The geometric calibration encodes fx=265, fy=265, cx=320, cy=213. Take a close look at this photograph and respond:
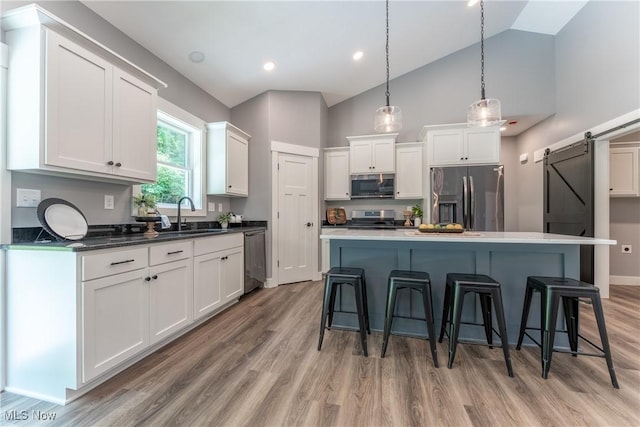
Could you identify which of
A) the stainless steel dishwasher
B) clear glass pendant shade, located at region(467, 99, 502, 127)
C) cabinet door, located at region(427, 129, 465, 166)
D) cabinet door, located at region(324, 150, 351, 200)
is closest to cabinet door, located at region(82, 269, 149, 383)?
the stainless steel dishwasher

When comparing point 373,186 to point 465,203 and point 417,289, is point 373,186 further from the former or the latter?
point 417,289

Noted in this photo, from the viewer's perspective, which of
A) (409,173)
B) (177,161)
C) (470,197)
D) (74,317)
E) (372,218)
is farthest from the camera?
(372,218)

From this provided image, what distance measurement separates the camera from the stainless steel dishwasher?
3381 mm

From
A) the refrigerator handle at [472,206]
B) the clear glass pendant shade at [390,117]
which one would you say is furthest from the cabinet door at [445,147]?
Answer: the clear glass pendant shade at [390,117]

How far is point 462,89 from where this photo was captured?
14.9 feet

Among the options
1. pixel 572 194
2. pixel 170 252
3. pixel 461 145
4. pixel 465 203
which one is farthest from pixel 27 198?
pixel 572 194

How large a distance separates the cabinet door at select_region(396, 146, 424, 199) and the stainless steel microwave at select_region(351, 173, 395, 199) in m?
0.14

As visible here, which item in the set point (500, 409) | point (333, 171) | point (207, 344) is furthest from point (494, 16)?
point (207, 344)

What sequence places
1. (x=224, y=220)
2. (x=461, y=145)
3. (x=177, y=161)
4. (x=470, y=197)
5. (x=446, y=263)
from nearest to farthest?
(x=446, y=263) → (x=177, y=161) → (x=224, y=220) → (x=470, y=197) → (x=461, y=145)

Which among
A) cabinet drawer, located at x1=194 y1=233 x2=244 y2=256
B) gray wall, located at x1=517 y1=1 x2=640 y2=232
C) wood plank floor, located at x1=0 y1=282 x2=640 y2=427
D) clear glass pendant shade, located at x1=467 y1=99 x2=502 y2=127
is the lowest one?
wood plank floor, located at x1=0 y1=282 x2=640 y2=427

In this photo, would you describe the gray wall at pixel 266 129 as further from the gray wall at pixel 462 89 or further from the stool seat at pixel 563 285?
the stool seat at pixel 563 285

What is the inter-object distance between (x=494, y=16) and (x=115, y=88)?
4989 millimetres

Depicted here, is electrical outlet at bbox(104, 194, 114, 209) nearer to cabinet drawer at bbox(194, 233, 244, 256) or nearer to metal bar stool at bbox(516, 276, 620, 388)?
cabinet drawer at bbox(194, 233, 244, 256)

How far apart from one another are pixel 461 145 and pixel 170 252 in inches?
163
